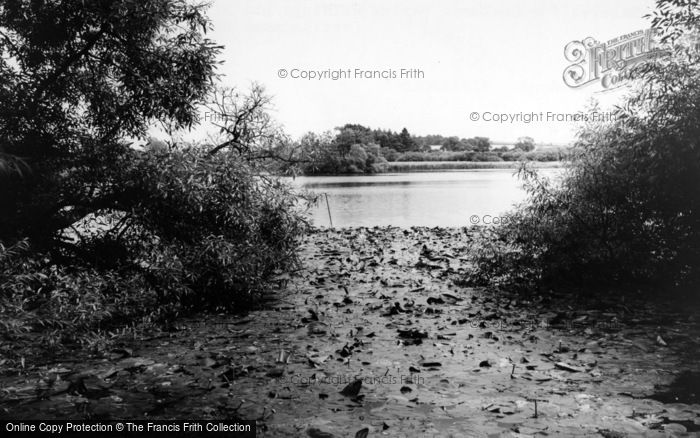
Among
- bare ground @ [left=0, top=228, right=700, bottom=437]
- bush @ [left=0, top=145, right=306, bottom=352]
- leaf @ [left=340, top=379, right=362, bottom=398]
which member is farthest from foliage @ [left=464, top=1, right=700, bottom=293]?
leaf @ [left=340, top=379, right=362, bottom=398]

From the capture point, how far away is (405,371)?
634 centimetres

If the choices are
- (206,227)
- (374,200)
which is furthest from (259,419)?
(374,200)

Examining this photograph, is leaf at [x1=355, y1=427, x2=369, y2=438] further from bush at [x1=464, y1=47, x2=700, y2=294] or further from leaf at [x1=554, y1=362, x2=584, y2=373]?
bush at [x1=464, y1=47, x2=700, y2=294]

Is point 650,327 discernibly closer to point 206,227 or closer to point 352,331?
point 352,331

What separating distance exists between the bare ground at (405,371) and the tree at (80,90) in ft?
8.52

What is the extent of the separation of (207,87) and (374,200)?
29.0 metres

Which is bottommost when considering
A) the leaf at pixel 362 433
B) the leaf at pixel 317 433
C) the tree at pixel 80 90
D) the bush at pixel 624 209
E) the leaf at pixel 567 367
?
the leaf at pixel 567 367

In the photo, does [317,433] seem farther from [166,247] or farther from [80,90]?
[80,90]

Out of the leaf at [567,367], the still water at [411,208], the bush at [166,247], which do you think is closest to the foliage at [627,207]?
the leaf at [567,367]

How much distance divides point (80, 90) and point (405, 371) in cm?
719

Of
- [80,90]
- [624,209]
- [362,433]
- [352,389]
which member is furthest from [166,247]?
[624,209]

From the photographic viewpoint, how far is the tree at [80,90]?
312 inches

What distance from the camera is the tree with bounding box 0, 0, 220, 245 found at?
26.0 feet

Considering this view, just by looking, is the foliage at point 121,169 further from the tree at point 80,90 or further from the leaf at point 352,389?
the leaf at point 352,389
